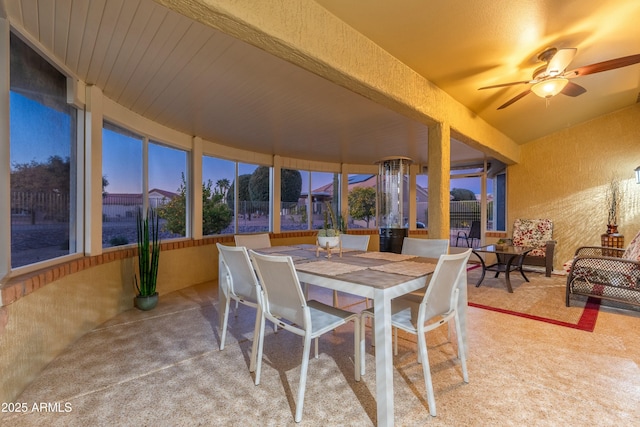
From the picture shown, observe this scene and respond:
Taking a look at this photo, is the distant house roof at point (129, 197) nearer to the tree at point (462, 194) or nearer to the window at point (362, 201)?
the window at point (362, 201)

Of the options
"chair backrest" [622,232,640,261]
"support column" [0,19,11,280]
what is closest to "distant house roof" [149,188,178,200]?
"support column" [0,19,11,280]

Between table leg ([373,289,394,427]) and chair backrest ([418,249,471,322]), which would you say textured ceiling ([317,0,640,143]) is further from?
table leg ([373,289,394,427])

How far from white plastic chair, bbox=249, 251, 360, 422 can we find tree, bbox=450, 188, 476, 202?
5615mm

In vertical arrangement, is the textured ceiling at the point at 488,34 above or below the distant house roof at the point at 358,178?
above

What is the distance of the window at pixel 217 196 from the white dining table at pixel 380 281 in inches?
110

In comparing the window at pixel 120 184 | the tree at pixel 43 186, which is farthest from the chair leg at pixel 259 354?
the window at pixel 120 184

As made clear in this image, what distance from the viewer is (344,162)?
6.64m

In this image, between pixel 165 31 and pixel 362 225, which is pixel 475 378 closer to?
pixel 165 31

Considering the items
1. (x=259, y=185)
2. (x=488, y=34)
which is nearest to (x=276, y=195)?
(x=259, y=185)

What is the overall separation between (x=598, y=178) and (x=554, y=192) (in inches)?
24.6

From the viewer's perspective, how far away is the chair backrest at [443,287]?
1614 mm

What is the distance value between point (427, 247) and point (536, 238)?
13.4 feet

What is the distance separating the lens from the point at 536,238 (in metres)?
5.44

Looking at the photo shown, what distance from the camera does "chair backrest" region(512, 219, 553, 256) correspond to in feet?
17.6
